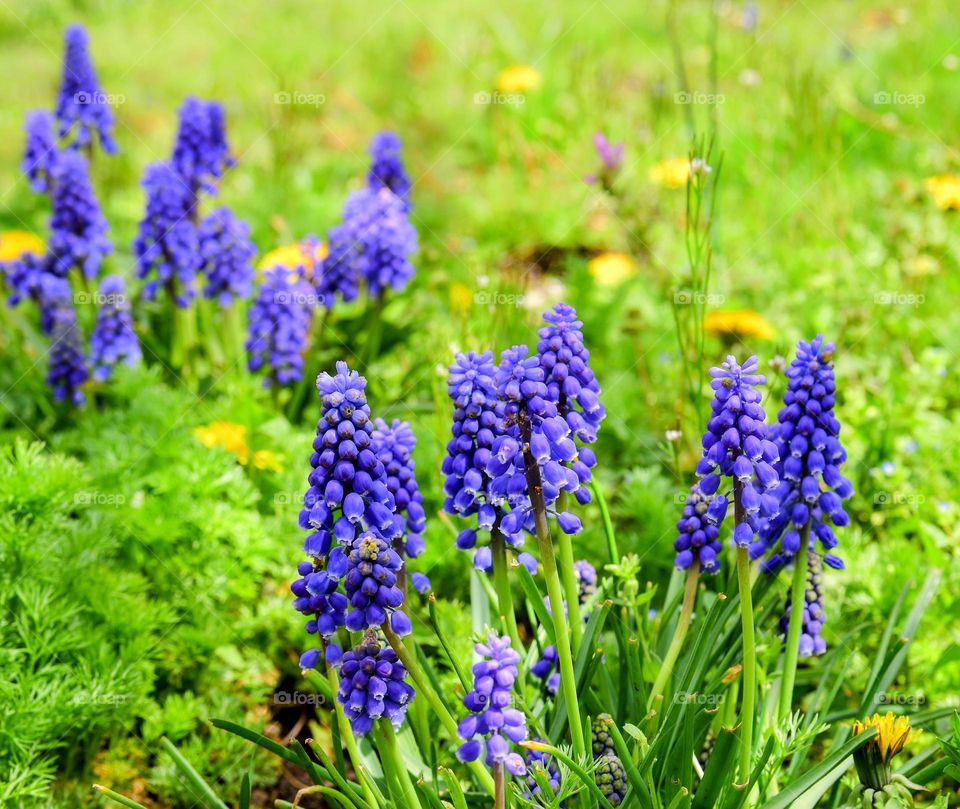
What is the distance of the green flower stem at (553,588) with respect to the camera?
2713 mm

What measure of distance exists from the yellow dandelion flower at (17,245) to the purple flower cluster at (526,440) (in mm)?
3925

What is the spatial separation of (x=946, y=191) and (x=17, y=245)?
571cm

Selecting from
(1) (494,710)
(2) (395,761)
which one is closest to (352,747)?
(2) (395,761)

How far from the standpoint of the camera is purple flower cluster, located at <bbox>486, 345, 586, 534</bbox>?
8.64ft

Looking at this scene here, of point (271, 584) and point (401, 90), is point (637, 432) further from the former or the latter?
point (401, 90)

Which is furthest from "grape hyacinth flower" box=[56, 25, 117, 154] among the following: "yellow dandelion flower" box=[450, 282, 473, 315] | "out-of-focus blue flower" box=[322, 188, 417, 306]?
"yellow dandelion flower" box=[450, 282, 473, 315]

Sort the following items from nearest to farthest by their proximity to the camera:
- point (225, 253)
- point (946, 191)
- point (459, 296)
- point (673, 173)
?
point (225, 253) < point (459, 296) < point (946, 191) < point (673, 173)

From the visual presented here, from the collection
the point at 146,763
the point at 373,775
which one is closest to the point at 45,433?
the point at 146,763

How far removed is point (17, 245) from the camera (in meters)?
6.23

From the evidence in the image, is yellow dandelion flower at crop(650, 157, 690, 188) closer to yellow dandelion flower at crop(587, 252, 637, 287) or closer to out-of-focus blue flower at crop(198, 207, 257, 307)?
yellow dandelion flower at crop(587, 252, 637, 287)

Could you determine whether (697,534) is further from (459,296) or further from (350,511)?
(459,296)

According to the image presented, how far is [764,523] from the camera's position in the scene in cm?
307

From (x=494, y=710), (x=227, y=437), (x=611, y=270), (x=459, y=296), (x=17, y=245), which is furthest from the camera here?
(x=611, y=270)

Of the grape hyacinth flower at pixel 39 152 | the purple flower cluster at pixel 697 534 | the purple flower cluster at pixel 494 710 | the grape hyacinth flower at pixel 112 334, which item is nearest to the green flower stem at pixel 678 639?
the purple flower cluster at pixel 697 534
